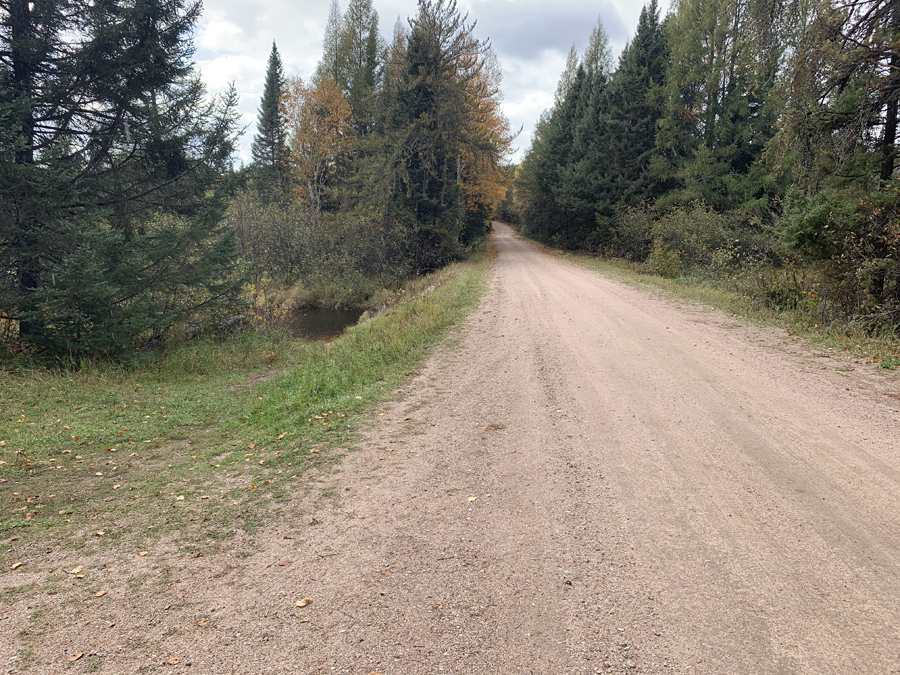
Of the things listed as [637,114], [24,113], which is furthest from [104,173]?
[637,114]

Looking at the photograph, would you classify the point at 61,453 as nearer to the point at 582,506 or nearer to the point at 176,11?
the point at 582,506

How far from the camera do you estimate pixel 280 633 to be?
8.10ft

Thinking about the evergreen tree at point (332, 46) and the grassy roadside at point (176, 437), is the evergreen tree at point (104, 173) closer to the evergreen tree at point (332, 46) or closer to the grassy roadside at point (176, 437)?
the grassy roadside at point (176, 437)

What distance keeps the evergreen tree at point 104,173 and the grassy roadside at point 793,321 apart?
1227cm

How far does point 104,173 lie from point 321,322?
11698 millimetres

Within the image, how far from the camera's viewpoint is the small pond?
1897cm

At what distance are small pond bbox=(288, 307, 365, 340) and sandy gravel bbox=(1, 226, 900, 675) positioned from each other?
1378cm

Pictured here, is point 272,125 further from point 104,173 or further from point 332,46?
point 104,173

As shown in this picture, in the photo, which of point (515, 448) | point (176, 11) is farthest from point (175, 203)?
point (515, 448)

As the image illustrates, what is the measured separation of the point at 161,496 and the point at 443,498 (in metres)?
2.52

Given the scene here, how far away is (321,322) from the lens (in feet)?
70.1

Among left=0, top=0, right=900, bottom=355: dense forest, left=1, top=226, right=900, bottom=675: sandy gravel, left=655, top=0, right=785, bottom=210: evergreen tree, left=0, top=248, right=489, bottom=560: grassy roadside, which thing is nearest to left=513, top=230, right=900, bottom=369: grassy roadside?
left=0, top=0, right=900, bottom=355: dense forest

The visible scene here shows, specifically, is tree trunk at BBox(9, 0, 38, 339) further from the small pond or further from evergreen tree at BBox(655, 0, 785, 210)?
evergreen tree at BBox(655, 0, 785, 210)

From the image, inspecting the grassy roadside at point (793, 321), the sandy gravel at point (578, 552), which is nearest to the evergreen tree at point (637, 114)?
the grassy roadside at point (793, 321)
